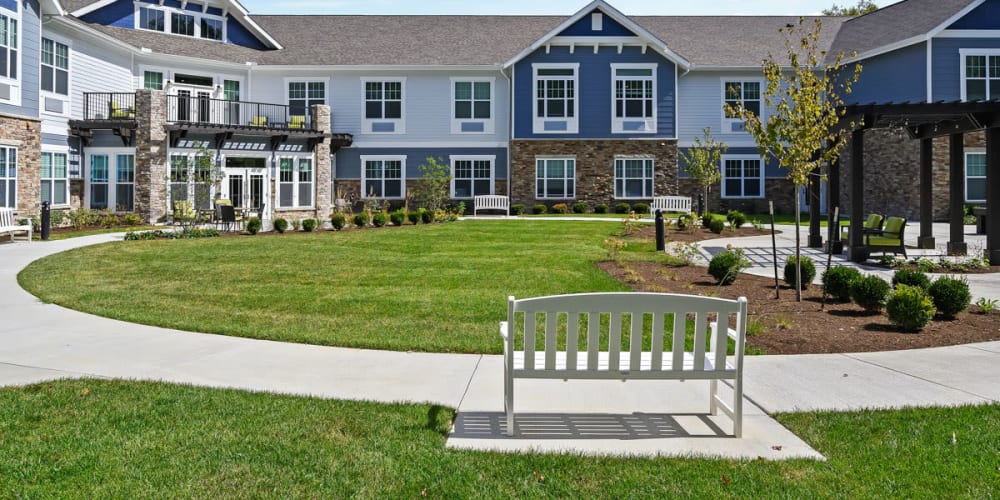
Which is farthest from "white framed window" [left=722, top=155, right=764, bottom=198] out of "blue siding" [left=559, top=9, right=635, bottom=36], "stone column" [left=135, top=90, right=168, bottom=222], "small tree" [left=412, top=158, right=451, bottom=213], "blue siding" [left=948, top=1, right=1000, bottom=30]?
"stone column" [left=135, top=90, right=168, bottom=222]

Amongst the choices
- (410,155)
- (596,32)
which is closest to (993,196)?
(596,32)

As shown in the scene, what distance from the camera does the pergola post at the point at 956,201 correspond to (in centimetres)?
1850

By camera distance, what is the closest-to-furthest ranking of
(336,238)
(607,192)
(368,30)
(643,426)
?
(643,426) < (336,238) < (607,192) < (368,30)

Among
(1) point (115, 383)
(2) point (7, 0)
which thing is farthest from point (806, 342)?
(2) point (7, 0)

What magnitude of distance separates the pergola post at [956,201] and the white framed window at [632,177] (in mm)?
17455

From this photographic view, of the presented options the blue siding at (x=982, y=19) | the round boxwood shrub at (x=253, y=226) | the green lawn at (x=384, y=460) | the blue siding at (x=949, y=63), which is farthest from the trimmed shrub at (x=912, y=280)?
the blue siding at (x=982, y=19)

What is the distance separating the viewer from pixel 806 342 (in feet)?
28.3

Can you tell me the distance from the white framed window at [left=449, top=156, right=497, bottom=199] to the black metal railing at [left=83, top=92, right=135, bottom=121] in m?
13.6

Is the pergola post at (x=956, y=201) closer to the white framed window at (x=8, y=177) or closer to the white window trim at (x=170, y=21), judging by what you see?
the white framed window at (x=8, y=177)

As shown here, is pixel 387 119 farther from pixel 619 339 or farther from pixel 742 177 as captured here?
pixel 619 339

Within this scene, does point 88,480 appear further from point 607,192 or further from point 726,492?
point 607,192

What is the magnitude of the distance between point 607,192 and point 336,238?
58.0 feet

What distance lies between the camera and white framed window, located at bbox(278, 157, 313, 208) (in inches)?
1332

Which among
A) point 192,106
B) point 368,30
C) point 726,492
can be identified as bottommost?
point 726,492
